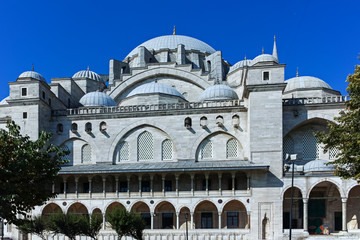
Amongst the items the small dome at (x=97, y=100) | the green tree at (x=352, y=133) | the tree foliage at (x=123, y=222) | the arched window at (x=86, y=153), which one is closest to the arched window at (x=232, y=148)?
the tree foliage at (x=123, y=222)

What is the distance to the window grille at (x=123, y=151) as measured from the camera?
3744cm

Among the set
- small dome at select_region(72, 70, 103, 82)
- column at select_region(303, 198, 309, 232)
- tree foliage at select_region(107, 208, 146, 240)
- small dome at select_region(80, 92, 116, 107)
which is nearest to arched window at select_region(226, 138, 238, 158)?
column at select_region(303, 198, 309, 232)

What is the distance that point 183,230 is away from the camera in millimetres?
32188

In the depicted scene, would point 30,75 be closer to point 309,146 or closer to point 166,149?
point 166,149

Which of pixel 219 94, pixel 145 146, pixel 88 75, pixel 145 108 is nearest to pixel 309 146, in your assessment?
pixel 219 94

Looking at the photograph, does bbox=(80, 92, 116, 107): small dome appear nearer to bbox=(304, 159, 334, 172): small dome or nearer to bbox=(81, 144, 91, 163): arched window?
bbox=(81, 144, 91, 163): arched window

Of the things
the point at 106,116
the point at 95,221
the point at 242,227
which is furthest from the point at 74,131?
the point at 242,227

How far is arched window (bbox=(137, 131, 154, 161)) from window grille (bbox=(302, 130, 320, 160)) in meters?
12.2

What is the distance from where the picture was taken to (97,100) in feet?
135

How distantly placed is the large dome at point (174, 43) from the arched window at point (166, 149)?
18509 mm

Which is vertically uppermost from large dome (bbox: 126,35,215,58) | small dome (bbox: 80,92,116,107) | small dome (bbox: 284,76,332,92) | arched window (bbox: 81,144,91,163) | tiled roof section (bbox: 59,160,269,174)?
Result: large dome (bbox: 126,35,215,58)

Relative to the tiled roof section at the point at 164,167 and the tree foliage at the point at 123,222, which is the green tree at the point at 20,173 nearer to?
the tree foliage at the point at 123,222

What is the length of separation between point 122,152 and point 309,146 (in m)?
15.1

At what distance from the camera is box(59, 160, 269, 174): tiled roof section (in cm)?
3294
